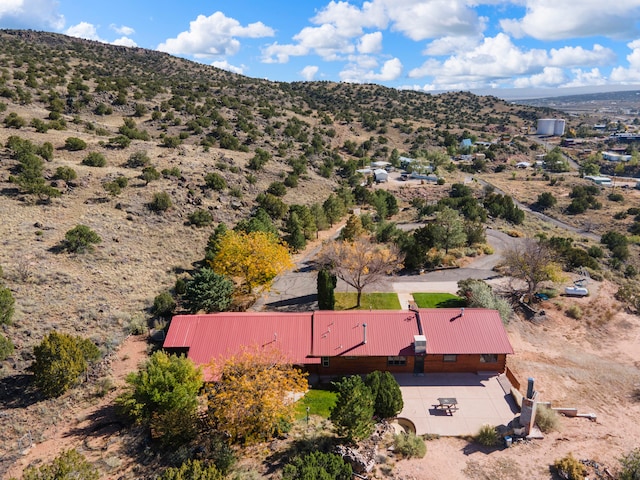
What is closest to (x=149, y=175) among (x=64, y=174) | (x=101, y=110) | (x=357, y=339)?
(x=64, y=174)

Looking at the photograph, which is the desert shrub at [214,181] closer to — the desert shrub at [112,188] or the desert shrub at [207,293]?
the desert shrub at [112,188]

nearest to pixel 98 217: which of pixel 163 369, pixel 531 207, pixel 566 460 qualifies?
pixel 163 369

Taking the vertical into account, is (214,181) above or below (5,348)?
above

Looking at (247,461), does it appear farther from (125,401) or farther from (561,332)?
(561,332)

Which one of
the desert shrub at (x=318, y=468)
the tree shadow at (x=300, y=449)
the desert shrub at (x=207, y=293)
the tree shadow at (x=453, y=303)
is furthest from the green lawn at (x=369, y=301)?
the desert shrub at (x=318, y=468)

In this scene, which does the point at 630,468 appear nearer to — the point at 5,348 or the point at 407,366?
the point at 407,366
